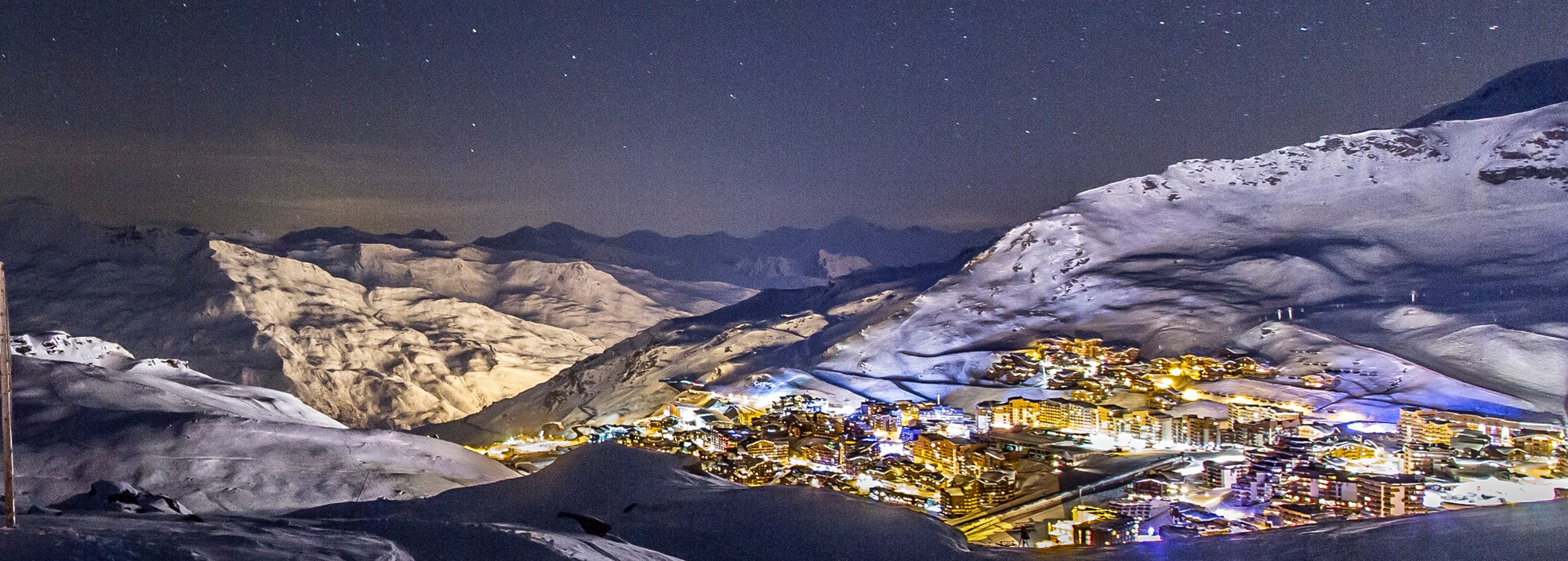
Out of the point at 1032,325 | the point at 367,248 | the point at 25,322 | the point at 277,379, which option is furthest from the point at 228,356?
the point at 1032,325

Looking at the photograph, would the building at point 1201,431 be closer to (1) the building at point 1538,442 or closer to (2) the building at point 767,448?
(1) the building at point 1538,442

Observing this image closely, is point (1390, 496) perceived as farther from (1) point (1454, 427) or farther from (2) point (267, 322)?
(2) point (267, 322)

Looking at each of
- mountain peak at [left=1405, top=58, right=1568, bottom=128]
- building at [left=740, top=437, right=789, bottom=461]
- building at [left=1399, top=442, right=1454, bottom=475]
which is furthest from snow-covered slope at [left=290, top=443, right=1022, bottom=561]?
mountain peak at [left=1405, top=58, right=1568, bottom=128]

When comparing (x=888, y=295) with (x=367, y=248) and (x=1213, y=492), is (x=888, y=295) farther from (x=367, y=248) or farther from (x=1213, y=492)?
(x=367, y=248)

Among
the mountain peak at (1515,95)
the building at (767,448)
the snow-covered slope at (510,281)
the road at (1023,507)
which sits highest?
the mountain peak at (1515,95)

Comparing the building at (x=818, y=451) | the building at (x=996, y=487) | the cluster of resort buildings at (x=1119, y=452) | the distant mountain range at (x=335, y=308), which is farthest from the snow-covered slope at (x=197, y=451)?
the distant mountain range at (x=335, y=308)

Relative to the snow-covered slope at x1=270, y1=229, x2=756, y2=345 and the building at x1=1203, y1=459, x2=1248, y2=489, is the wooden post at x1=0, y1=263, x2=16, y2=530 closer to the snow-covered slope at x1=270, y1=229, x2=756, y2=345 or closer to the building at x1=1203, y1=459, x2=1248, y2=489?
the building at x1=1203, y1=459, x2=1248, y2=489

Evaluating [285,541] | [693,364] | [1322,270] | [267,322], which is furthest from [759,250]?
[285,541]
